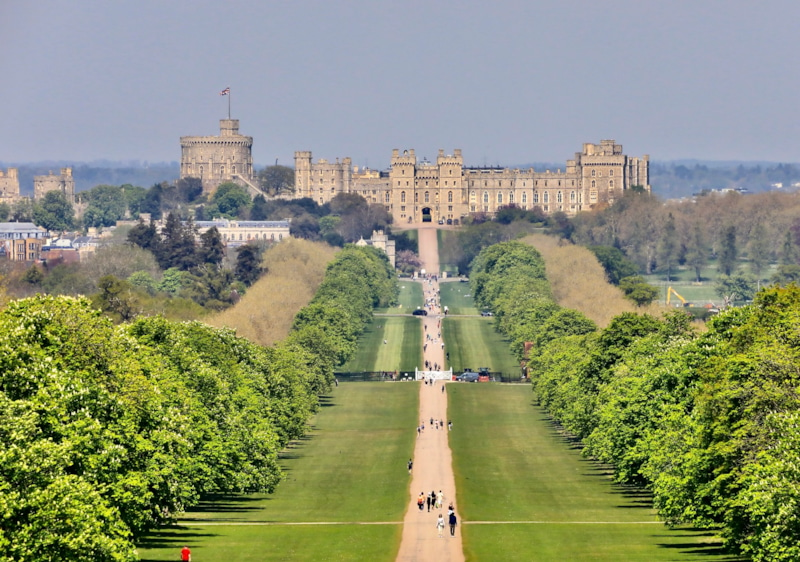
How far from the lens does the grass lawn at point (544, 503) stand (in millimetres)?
56906

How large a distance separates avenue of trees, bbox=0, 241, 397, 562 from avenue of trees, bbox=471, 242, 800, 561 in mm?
13489

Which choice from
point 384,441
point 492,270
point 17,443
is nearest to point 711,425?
point 17,443

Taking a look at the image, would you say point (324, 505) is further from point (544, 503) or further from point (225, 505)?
point (544, 503)

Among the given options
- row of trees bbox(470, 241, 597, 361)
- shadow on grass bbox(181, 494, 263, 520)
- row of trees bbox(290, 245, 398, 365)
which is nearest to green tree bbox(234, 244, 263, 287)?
row of trees bbox(290, 245, 398, 365)

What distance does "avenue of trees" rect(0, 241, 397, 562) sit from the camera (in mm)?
41812

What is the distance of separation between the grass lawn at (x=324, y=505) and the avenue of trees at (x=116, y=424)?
3.53ft

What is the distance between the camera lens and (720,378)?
57.8 m

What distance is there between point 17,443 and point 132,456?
997 cm

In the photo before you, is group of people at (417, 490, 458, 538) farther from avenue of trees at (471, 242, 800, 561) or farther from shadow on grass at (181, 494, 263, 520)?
avenue of trees at (471, 242, 800, 561)

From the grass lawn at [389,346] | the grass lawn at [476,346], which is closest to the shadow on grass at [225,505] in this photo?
the grass lawn at [476,346]

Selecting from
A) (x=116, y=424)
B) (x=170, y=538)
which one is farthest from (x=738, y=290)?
(x=116, y=424)

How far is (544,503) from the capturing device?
69125 millimetres

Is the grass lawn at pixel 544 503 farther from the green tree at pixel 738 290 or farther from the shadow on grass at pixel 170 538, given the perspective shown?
the green tree at pixel 738 290

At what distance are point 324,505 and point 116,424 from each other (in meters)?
18.5
